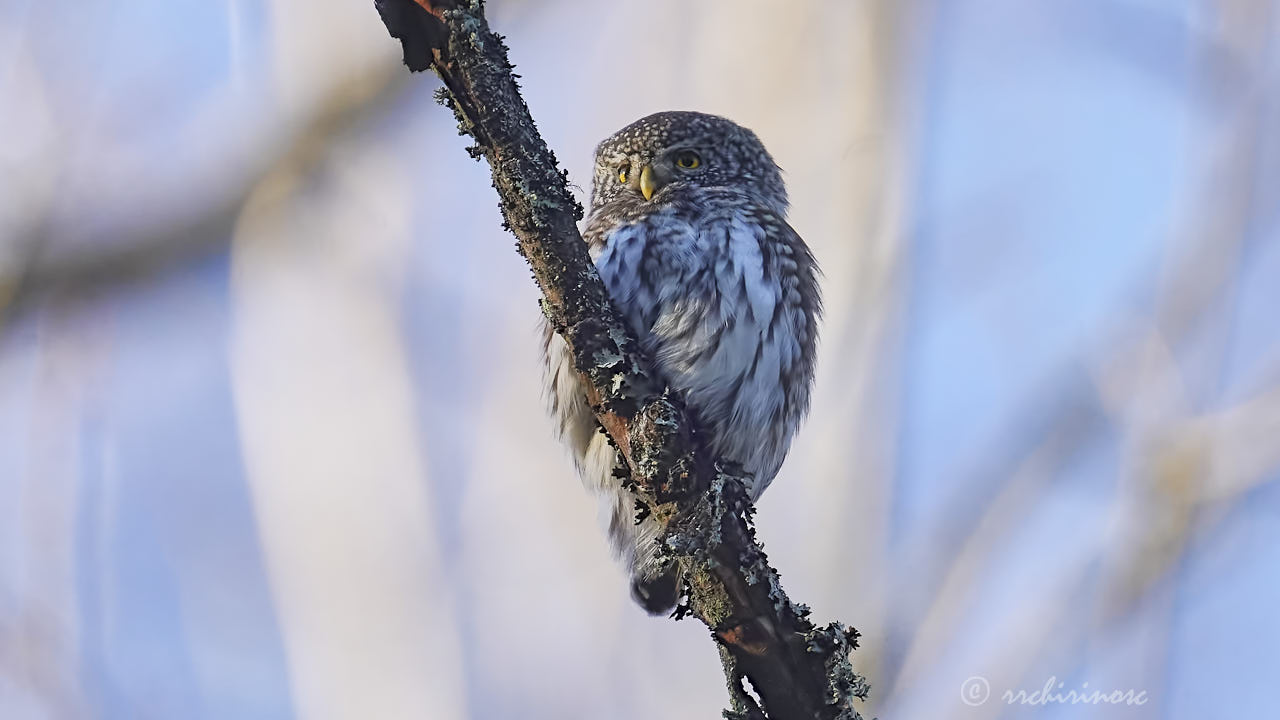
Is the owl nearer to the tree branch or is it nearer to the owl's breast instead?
the owl's breast

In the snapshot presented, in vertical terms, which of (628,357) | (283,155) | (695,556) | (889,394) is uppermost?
Answer: (283,155)

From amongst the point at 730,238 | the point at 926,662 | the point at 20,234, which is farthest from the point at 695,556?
the point at 20,234

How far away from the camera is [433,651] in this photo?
4.39 meters

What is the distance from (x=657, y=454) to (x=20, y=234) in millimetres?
3093

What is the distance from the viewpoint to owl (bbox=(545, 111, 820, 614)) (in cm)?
346

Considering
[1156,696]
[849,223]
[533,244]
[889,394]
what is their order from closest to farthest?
1. [533,244]
2. [1156,696]
3. [889,394]
4. [849,223]

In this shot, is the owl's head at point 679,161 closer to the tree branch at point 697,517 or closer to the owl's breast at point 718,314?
the owl's breast at point 718,314

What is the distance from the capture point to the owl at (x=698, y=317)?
136 inches

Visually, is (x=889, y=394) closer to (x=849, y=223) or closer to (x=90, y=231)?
(x=849, y=223)

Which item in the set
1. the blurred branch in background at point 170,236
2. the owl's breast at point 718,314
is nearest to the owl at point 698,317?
the owl's breast at point 718,314

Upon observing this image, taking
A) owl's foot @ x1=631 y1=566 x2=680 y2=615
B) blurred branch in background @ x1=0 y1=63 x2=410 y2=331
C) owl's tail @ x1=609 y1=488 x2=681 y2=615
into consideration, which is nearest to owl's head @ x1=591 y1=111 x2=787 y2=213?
blurred branch in background @ x1=0 y1=63 x2=410 y2=331

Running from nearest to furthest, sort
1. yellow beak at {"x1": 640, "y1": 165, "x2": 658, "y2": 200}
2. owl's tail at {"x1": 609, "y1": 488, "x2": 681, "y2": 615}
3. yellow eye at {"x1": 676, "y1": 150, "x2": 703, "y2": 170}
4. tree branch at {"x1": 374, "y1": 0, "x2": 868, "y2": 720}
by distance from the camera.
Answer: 1. tree branch at {"x1": 374, "y1": 0, "x2": 868, "y2": 720}
2. owl's tail at {"x1": 609, "y1": 488, "x2": 681, "y2": 615}
3. yellow beak at {"x1": 640, "y1": 165, "x2": 658, "y2": 200}
4. yellow eye at {"x1": 676, "y1": 150, "x2": 703, "y2": 170}

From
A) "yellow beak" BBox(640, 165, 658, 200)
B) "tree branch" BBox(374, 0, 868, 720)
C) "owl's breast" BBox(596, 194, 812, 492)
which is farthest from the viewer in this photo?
"yellow beak" BBox(640, 165, 658, 200)

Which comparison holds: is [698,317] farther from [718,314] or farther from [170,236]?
[170,236]
